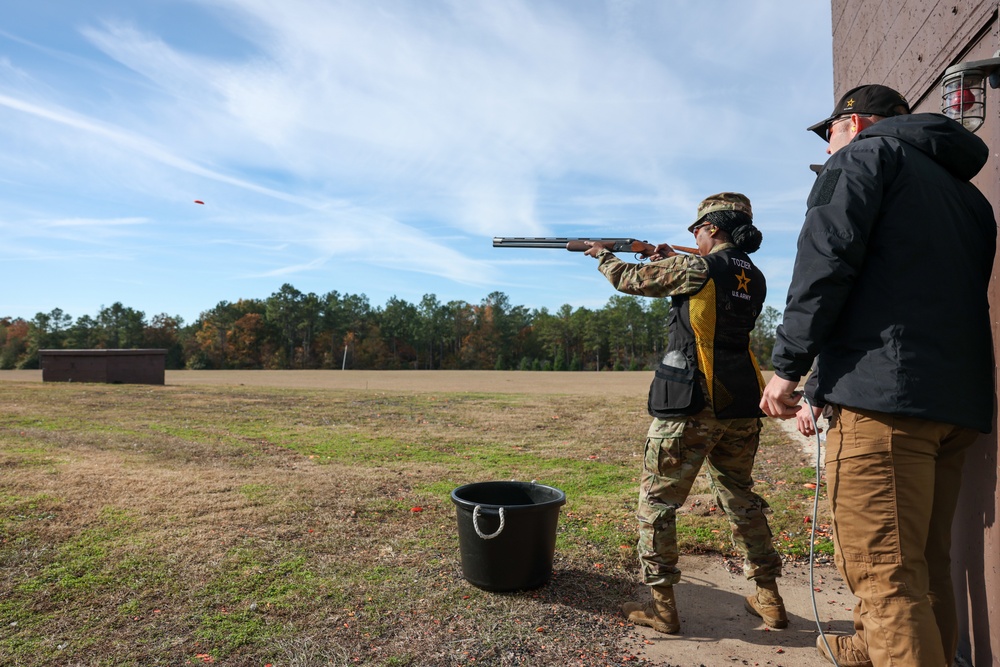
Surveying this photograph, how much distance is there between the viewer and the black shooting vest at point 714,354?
12.1 ft

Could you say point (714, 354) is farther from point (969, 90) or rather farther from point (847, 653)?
point (969, 90)

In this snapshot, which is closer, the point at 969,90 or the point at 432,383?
the point at 969,90

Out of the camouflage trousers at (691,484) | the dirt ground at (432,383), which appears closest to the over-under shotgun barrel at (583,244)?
the camouflage trousers at (691,484)

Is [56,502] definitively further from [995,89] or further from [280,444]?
[995,89]

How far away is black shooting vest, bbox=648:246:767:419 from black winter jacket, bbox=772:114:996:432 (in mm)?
1086

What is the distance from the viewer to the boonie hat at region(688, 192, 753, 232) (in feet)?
13.3

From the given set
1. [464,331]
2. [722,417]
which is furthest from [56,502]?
[464,331]

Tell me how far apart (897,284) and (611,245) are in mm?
3067

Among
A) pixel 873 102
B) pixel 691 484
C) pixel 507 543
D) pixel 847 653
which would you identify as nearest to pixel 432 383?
pixel 507 543

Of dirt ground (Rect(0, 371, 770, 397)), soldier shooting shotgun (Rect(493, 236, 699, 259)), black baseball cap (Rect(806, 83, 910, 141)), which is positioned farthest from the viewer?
dirt ground (Rect(0, 371, 770, 397))

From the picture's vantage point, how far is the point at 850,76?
616 cm

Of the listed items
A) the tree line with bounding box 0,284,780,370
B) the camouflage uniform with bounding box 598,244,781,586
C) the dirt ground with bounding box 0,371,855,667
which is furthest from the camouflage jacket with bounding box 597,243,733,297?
the tree line with bounding box 0,284,780,370

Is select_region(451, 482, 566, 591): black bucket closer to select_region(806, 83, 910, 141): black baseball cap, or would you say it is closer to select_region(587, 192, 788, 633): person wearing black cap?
select_region(587, 192, 788, 633): person wearing black cap

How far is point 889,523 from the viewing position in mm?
2418
